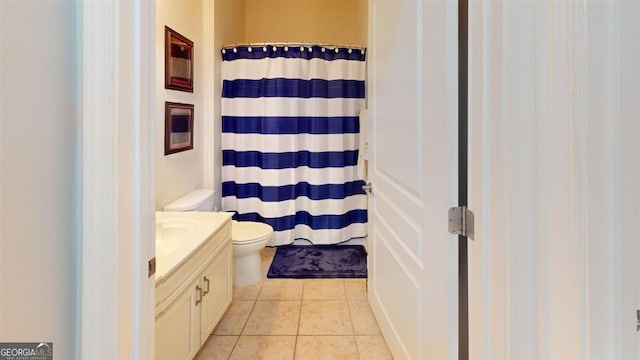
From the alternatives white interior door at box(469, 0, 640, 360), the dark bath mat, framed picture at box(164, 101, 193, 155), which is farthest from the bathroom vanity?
white interior door at box(469, 0, 640, 360)

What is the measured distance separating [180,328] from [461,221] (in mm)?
1236

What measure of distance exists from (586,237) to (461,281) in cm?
54

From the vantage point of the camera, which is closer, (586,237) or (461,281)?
(586,237)

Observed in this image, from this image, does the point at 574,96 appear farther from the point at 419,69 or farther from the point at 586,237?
the point at 419,69

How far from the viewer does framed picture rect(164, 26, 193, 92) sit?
2398mm

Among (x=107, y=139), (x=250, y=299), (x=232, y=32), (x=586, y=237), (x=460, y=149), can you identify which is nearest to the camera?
(x=586, y=237)

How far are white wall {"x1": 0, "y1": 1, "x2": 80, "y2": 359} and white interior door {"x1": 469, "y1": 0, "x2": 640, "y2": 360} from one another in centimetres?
92

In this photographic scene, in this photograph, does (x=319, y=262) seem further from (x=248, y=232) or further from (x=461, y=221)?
(x=461, y=221)

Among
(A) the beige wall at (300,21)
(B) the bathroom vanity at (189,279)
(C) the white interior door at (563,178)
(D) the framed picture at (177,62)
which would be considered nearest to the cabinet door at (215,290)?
(B) the bathroom vanity at (189,279)

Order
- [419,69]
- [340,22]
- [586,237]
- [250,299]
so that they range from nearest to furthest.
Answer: [586,237], [419,69], [250,299], [340,22]

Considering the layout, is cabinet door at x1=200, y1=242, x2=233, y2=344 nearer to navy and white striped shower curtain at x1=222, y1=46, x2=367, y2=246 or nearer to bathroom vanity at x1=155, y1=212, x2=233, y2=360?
bathroom vanity at x1=155, y1=212, x2=233, y2=360

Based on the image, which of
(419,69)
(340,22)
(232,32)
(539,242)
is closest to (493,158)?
(539,242)

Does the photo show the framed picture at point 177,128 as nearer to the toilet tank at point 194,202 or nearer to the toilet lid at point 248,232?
the toilet tank at point 194,202

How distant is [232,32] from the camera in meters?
3.80
